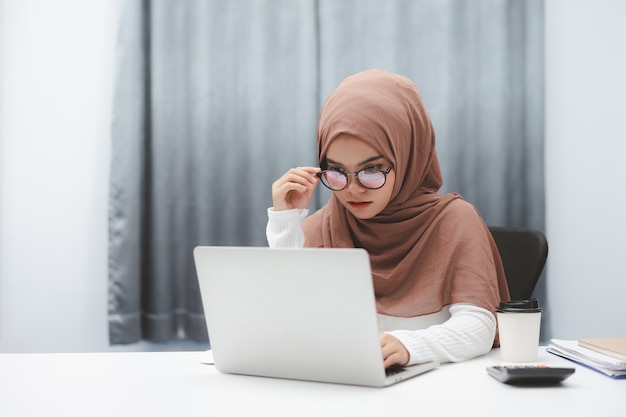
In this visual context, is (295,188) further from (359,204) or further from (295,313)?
(295,313)

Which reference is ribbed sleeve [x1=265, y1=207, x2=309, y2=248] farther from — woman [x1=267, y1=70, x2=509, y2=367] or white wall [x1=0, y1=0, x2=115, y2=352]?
white wall [x1=0, y1=0, x2=115, y2=352]

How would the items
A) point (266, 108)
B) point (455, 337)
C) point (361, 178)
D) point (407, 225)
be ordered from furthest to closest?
point (266, 108) < point (407, 225) < point (361, 178) < point (455, 337)

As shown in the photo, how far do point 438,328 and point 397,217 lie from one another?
0.40m

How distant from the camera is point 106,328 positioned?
251 cm

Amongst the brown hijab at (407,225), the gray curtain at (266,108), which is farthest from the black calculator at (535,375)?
the gray curtain at (266,108)

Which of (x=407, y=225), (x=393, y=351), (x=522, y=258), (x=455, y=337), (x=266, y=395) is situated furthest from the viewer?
(x=522, y=258)

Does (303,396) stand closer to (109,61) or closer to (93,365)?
(93,365)

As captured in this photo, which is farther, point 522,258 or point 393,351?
point 522,258

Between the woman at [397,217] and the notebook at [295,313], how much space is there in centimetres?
34

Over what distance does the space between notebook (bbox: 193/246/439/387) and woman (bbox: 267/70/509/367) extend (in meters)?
0.34

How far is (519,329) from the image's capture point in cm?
112

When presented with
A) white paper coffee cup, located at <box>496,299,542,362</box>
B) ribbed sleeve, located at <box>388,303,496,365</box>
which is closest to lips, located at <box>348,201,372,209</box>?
ribbed sleeve, located at <box>388,303,496,365</box>

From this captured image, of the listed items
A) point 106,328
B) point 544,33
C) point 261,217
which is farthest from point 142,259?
point 544,33

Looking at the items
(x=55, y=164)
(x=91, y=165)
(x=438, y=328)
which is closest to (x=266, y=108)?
(x=91, y=165)
